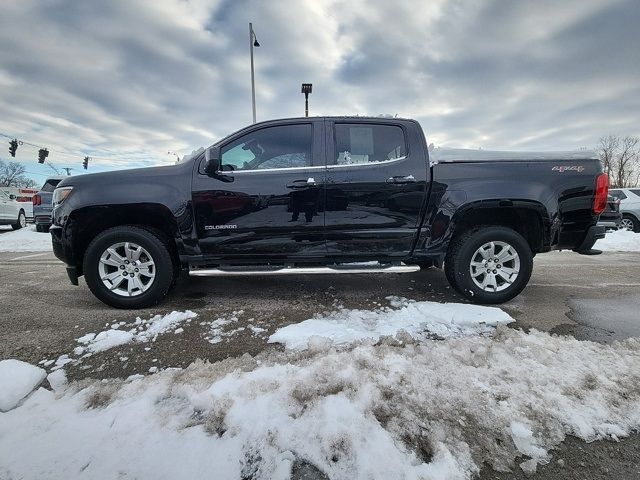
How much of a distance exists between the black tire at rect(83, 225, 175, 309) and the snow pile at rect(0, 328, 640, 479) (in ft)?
4.78

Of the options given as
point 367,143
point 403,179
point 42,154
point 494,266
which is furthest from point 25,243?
point 42,154

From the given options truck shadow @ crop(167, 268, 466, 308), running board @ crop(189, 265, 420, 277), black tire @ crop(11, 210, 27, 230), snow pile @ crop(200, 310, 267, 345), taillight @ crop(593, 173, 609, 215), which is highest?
taillight @ crop(593, 173, 609, 215)

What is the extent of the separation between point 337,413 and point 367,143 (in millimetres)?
2789

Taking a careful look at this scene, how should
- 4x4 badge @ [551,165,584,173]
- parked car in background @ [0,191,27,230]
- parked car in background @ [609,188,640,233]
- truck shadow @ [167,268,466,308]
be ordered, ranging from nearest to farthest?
4x4 badge @ [551,165,584,173]
truck shadow @ [167,268,466,308]
parked car in background @ [609,188,640,233]
parked car in background @ [0,191,27,230]

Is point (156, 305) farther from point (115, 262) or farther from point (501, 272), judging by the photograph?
point (501, 272)

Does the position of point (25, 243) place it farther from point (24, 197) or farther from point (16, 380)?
point (16, 380)

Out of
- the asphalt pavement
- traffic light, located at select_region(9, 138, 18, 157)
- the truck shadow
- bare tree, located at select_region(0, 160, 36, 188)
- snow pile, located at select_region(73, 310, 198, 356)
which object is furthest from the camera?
bare tree, located at select_region(0, 160, 36, 188)

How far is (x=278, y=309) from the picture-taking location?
3559mm

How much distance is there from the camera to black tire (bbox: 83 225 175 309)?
11.4 feet

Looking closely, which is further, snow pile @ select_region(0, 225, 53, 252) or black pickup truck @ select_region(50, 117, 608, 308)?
snow pile @ select_region(0, 225, 53, 252)

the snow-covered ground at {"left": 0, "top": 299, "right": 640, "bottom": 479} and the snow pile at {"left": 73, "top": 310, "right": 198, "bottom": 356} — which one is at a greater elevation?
the snow pile at {"left": 73, "top": 310, "right": 198, "bottom": 356}

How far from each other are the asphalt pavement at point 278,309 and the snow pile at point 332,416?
0.18 metres

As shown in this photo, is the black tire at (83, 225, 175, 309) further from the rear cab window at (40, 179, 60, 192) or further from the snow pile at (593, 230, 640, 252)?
the rear cab window at (40, 179, 60, 192)

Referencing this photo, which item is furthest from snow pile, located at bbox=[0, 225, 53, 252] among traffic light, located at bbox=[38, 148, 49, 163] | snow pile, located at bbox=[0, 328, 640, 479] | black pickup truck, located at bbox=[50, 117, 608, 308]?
traffic light, located at bbox=[38, 148, 49, 163]
